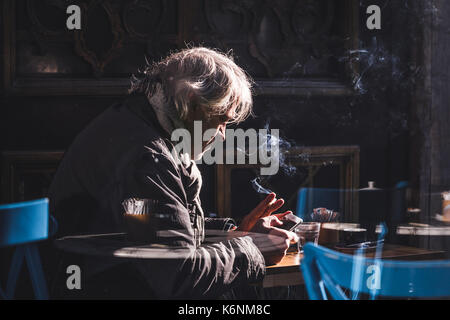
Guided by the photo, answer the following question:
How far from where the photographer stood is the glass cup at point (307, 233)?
156cm

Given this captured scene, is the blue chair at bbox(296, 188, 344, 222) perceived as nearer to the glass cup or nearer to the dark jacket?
the glass cup

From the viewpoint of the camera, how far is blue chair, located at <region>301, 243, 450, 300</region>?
3.37 ft

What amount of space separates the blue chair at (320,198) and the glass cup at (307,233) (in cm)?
27

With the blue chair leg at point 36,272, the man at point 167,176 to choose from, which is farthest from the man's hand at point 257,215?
the blue chair leg at point 36,272

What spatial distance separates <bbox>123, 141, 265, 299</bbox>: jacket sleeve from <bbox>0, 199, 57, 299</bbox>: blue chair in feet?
0.77

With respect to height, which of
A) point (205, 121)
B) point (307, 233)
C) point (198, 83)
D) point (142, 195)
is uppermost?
point (198, 83)

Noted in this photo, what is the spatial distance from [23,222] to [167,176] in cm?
37

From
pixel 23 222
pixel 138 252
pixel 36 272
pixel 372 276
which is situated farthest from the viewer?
pixel 36 272

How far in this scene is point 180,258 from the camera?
1.32 m

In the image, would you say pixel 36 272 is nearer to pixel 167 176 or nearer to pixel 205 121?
pixel 167 176

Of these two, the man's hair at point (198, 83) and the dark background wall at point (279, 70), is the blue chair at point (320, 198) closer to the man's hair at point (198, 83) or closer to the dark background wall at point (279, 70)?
the dark background wall at point (279, 70)

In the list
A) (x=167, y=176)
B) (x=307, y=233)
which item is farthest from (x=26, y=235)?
(x=307, y=233)
